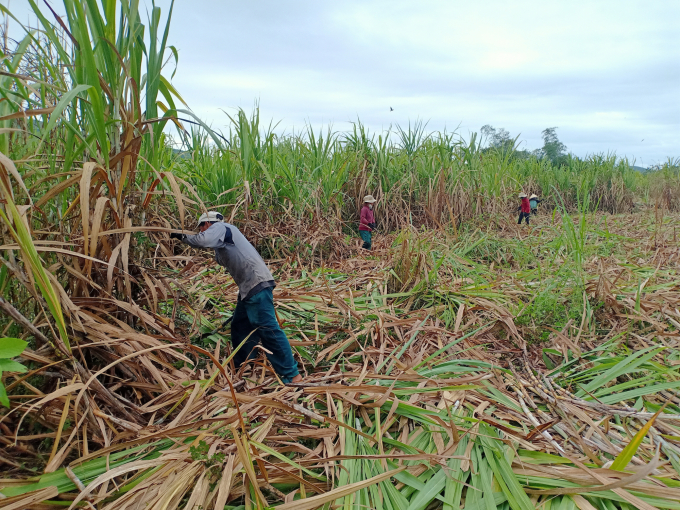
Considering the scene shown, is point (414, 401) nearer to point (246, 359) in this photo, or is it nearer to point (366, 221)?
point (246, 359)

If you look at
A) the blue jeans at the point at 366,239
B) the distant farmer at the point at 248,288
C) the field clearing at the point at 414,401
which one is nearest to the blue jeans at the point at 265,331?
the distant farmer at the point at 248,288

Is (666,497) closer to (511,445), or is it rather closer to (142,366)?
(511,445)

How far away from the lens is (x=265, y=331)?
2367 mm

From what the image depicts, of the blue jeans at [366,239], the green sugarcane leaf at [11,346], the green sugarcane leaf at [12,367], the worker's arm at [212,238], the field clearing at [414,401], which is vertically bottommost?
the field clearing at [414,401]

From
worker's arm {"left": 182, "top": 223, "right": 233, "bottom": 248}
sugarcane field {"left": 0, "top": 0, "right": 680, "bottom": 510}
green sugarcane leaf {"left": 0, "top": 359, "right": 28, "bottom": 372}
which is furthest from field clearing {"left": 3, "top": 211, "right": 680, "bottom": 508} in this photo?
green sugarcane leaf {"left": 0, "top": 359, "right": 28, "bottom": 372}

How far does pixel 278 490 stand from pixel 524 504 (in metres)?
0.83

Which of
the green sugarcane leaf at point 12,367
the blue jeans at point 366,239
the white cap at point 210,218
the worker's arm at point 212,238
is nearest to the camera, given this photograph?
the green sugarcane leaf at point 12,367

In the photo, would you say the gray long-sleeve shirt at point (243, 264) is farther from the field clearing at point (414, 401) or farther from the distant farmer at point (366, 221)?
the distant farmer at point (366, 221)

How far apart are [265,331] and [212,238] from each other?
2.25ft

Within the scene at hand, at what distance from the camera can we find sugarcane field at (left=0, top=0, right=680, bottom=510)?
1.19 m

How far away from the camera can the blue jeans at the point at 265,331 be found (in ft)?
7.38

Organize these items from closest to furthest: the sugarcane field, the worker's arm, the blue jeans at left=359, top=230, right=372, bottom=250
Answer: the sugarcane field < the worker's arm < the blue jeans at left=359, top=230, right=372, bottom=250

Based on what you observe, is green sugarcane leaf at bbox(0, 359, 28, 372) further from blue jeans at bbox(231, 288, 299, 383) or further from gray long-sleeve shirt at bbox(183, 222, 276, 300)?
gray long-sleeve shirt at bbox(183, 222, 276, 300)

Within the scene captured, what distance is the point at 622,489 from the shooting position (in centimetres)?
123
